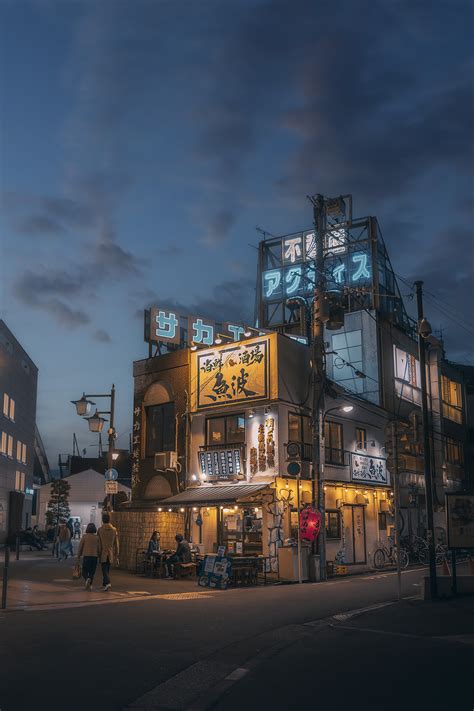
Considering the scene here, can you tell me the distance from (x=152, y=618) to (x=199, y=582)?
795 centimetres

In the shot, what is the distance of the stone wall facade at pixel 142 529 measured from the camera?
86.9 ft

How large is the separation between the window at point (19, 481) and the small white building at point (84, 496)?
1154 cm

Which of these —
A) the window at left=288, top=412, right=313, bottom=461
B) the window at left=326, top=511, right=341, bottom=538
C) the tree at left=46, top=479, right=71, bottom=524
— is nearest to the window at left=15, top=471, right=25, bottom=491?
the tree at left=46, top=479, right=71, bottom=524

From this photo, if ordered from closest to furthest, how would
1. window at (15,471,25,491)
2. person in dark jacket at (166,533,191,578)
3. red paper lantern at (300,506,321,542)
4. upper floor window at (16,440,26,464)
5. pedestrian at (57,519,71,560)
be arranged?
1. person in dark jacket at (166,533,191,578)
2. red paper lantern at (300,506,321,542)
3. pedestrian at (57,519,71,560)
4. window at (15,471,25,491)
5. upper floor window at (16,440,26,464)

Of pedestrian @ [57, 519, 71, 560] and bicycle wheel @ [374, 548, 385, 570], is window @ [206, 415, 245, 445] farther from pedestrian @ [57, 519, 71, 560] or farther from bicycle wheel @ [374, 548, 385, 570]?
pedestrian @ [57, 519, 71, 560]

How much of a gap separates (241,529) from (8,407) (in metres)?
28.4

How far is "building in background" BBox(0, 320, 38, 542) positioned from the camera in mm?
48344

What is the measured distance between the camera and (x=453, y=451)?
44.7 m

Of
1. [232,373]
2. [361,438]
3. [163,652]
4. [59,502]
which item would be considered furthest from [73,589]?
[59,502]

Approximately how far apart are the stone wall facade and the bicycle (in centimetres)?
835

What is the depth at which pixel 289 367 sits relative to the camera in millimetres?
27031

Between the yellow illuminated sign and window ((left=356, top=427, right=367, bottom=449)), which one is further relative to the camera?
window ((left=356, top=427, right=367, bottom=449))

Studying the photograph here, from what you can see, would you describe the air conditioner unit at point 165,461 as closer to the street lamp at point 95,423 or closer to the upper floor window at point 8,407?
the street lamp at point 95,423

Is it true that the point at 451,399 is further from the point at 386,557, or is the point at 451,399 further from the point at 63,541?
the point at 63,541
